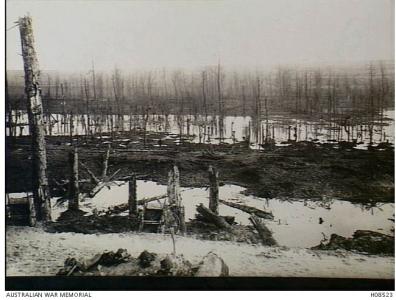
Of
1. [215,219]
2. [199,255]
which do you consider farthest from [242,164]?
[199,255]

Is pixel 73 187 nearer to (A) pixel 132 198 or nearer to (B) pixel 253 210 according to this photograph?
(A) pixel 132 198

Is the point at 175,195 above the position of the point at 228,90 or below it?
below

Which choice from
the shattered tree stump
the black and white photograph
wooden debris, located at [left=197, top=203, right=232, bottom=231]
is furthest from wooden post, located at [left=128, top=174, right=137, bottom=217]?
wooden debris, located at [left=197, top=203, right=232, bottom=231]

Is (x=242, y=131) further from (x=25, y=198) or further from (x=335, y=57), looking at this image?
(x=25, y=198)

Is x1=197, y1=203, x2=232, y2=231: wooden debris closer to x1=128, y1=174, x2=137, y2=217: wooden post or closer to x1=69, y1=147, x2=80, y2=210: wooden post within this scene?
x1=128, y1=174, x2=137, y2=217: wooden post

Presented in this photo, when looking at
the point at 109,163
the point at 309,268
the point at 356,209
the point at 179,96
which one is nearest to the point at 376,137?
the point at 356,209
